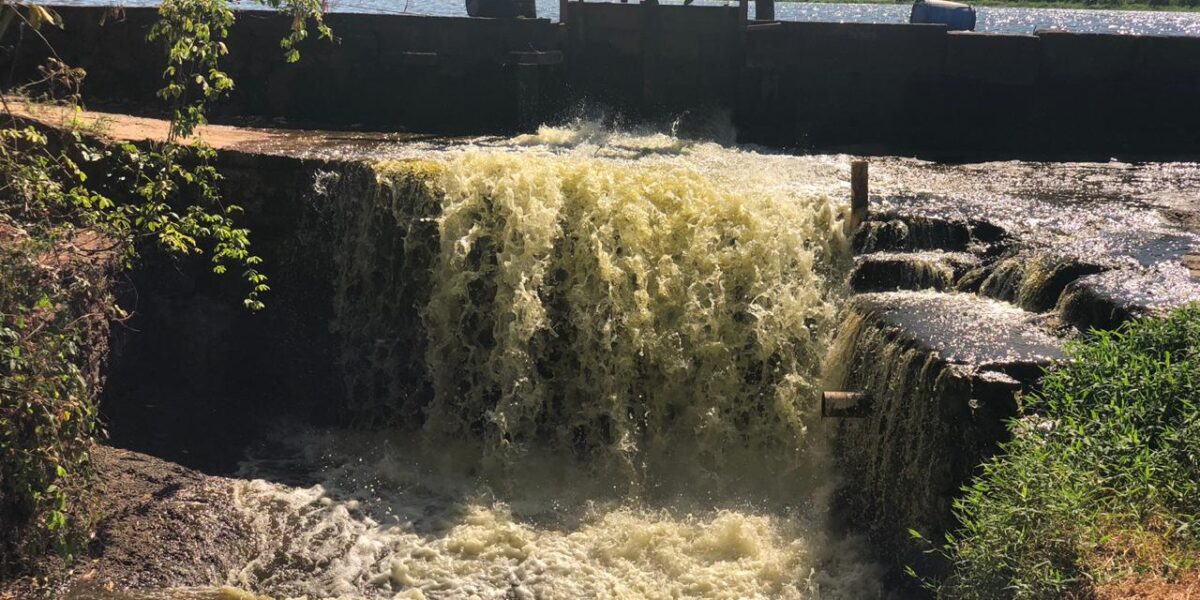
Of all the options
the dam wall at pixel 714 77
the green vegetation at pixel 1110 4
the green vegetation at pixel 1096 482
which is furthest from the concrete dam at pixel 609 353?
the green vegetation at pixel 1110 4

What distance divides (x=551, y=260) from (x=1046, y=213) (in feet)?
15.6

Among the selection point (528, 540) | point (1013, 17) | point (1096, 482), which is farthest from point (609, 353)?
point (1013, 17)

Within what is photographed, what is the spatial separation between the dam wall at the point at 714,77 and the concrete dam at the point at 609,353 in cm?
176

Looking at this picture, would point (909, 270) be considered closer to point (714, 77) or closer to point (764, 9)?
point (714, 77)

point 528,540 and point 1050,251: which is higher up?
point 1050,251

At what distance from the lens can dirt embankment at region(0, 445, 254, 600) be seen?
304 inches

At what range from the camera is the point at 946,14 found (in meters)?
21.6

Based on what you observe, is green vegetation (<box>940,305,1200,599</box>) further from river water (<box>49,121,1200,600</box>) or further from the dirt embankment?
the dirt embankment

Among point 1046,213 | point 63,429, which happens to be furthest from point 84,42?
point 1046,213

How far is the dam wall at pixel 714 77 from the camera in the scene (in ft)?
51.4

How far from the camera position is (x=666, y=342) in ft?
31.9

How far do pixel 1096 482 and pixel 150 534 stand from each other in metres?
6.18

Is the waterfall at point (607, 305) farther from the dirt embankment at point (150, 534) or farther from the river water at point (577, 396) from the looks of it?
the dirt embankment at point (150, 534)

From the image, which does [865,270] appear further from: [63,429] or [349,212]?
[63,429]
